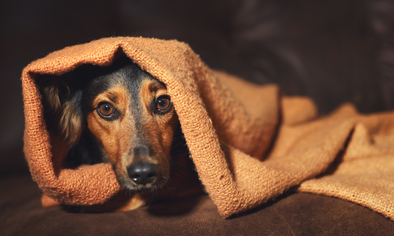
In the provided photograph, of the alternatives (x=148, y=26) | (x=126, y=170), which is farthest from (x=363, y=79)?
(x=126, y=170)

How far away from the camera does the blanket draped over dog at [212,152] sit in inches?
33.3

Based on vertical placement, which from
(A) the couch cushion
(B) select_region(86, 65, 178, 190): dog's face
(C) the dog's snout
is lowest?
(A) the couch cushion

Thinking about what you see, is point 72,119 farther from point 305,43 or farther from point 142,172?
point 305,43

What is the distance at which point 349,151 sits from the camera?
1.37 m

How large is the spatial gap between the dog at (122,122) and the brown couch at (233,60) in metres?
0.12

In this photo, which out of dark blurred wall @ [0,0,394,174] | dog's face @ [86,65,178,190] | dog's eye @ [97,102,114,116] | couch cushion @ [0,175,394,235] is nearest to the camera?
couch cushion @ [0,175,394,235]

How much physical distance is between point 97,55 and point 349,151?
1.36 metres

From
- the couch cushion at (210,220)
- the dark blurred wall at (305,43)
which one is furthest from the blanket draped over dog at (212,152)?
the dark blurred wall at (305,43)

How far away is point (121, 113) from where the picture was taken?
112 cm

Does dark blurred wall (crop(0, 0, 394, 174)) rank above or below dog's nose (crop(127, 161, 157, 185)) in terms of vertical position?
above

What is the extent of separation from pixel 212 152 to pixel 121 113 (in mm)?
501

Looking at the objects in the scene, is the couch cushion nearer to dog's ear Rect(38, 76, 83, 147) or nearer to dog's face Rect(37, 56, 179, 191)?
dog's face Rect(37, 56, 179, 191)

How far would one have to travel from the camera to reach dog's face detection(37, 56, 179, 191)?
995 millimetres

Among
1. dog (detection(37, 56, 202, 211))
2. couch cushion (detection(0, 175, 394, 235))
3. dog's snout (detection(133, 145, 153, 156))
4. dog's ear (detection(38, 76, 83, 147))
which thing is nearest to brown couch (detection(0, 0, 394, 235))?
couch cushion (detection(0, 175, 394, 235))
